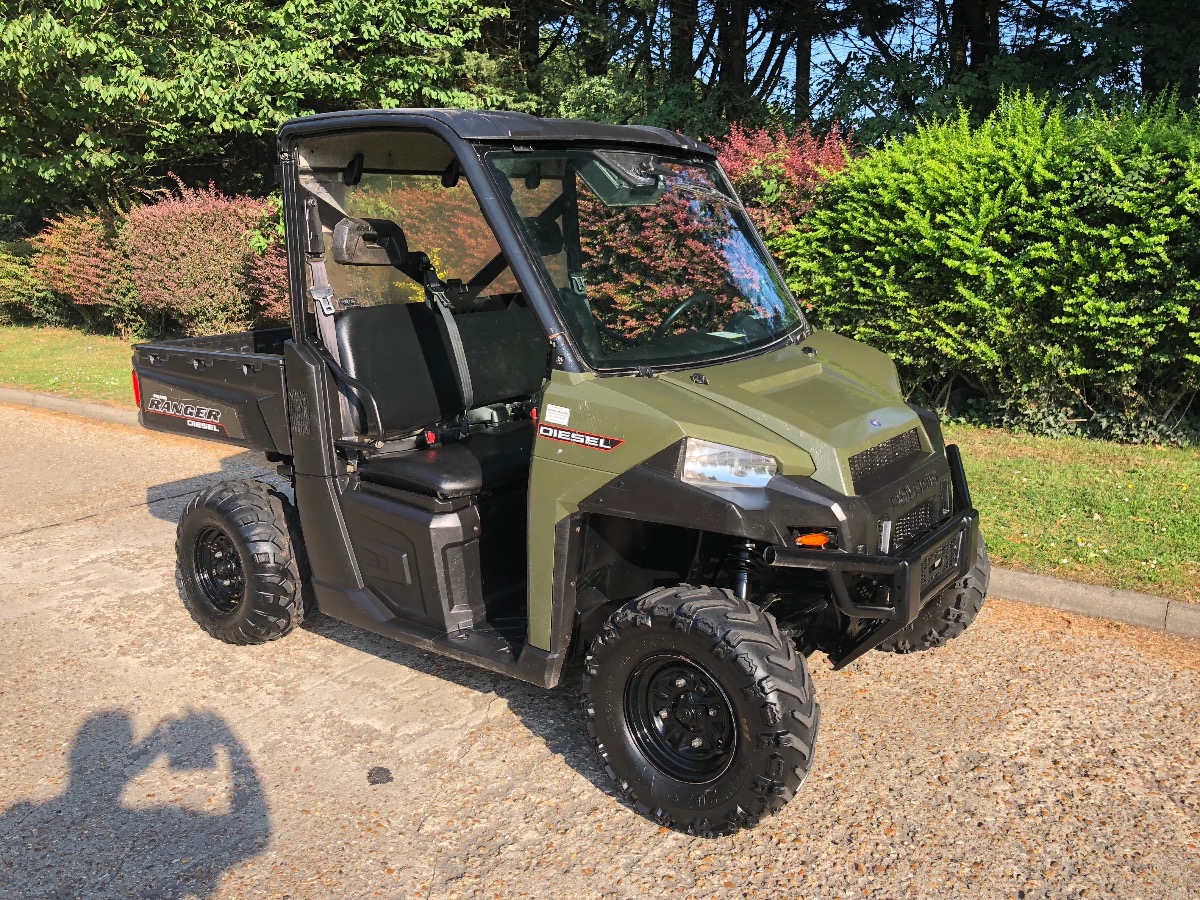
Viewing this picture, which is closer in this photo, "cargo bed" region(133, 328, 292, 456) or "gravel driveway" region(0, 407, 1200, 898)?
"gravel driveway" region(0, 407, 1200, 898)

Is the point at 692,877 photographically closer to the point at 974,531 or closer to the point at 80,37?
the point at 974,531

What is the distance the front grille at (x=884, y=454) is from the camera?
10.7ft

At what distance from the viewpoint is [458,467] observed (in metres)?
→ 3.92

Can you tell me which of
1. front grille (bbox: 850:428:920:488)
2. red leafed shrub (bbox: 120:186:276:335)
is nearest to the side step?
front grille (bbox: 850:428:920:488)

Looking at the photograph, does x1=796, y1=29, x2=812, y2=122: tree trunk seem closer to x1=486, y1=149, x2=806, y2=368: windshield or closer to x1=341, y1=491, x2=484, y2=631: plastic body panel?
x1=486, y1=149, x2=806, y2=368: windshield

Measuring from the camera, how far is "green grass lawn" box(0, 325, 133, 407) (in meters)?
11.0

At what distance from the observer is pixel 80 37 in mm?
11883

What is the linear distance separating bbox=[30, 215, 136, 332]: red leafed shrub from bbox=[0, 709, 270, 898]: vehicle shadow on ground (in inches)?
511

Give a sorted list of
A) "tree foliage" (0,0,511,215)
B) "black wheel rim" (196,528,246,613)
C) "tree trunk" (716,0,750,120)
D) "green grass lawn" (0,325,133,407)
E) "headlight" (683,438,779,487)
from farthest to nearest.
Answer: "tree trunk" (716,0,750,120) < "tree foliage" (0,0,511,215) < "green grass lawn" (0,325,133,407) < "black wheel rim" (196,528,246,613) < "headlight" (683,438,779,487)

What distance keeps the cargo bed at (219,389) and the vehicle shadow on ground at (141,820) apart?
1302mm

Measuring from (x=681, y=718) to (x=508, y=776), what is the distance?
0.77 meters

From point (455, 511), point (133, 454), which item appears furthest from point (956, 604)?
point (133, 454)

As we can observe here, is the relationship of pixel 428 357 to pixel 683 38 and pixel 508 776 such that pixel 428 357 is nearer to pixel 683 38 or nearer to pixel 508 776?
pixel 508 776

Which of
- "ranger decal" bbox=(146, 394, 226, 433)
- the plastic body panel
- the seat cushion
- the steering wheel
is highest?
the steering wheel
